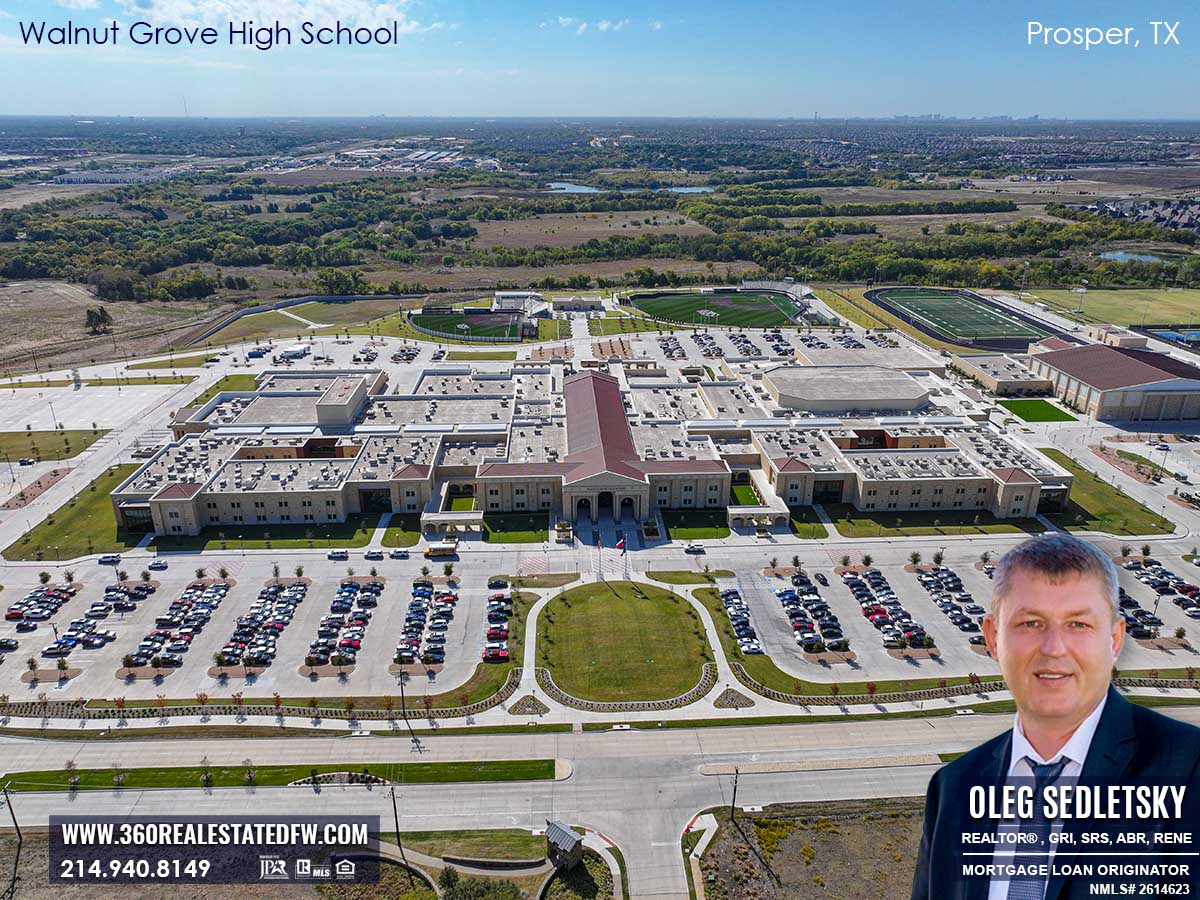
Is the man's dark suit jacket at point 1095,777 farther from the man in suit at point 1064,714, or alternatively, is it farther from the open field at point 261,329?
the open field at point 261,329

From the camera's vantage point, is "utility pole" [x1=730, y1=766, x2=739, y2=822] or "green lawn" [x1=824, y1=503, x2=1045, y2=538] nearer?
"utility pole" [x1=730, y1=766, x2=739, y2=822]

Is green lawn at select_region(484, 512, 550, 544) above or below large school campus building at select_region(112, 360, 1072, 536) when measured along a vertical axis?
below

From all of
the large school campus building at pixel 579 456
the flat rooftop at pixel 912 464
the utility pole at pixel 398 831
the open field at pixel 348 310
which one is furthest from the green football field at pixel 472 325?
the utility pole at pixel 398 831

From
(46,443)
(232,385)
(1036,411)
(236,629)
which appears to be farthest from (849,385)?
(46,443)

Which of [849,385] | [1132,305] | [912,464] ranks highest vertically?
[1132,305]

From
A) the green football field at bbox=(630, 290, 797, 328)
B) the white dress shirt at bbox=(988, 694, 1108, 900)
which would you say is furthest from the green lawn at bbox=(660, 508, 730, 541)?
the green football field at bbox=(630, 290, 797, 328)

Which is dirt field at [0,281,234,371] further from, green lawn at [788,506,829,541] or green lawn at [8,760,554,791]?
green lawn at [788,506,829,541]

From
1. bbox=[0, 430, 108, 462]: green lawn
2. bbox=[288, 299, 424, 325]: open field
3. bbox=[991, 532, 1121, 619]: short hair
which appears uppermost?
bbox=[991, 532, 1121, 619]: short hair

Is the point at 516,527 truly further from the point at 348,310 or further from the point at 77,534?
the point at 348,310
